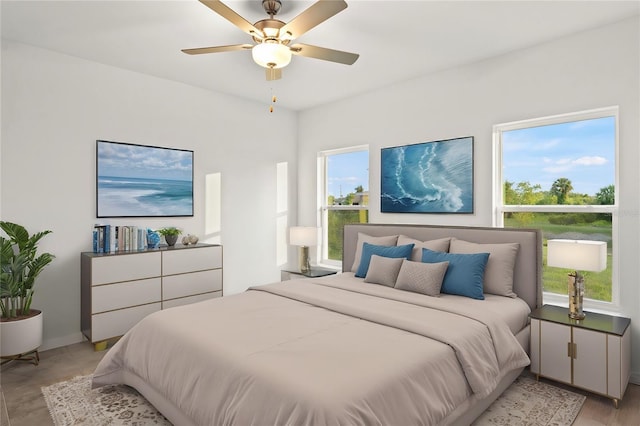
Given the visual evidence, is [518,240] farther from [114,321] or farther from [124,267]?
[114,321]

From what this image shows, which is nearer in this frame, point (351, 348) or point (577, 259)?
point (351, 348)

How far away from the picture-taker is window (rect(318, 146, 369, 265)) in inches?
192

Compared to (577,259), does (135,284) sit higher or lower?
lower

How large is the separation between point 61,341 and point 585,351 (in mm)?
4347

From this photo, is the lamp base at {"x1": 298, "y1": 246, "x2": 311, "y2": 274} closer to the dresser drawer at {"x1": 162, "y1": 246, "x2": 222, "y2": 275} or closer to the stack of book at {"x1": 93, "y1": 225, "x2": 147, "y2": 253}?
the dresser drawer at {"x1": 162, "y1": 246, "x2": 222, "y2": 275}

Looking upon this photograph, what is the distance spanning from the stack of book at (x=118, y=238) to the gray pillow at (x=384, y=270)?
2306 millimetres

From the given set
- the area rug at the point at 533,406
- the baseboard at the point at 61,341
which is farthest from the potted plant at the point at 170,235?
the area rug at the point at 533,406

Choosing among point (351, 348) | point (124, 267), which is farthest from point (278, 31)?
point (124, 267)

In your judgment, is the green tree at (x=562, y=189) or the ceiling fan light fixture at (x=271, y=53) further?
the green tree at (x=562, y=189)

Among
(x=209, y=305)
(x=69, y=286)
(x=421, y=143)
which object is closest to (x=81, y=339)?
(x=69, y=286)

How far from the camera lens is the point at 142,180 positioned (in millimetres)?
4047

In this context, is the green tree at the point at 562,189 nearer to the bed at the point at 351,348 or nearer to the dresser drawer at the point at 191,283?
the bed at the point at 351,348

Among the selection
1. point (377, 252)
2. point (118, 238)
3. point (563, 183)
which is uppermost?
point (563, 183)

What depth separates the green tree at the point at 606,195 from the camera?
2990 millimetres
